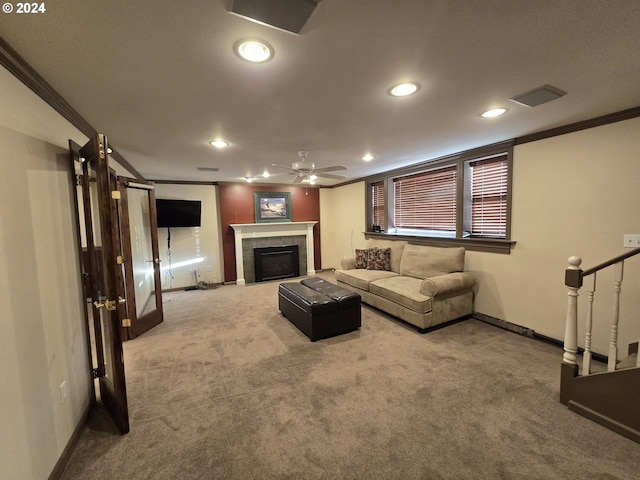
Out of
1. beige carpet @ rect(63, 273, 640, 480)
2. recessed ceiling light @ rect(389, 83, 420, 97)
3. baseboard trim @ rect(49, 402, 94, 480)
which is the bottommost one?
beige carpet @ rect(63, 273, 640, 480)

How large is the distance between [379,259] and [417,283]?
1120 millimetres

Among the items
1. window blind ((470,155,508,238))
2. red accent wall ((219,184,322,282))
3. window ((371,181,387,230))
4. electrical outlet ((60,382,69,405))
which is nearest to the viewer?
electrical outlet ((60,382,69,405))

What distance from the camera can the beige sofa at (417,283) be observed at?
3330 mm

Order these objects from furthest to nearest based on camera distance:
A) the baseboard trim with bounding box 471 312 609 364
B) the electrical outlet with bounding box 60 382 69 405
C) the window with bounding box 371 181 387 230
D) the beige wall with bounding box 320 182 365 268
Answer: the beige wall with bounding box 320 182 365 268, the window with bounding box 371 181 387 230, the baseboard trim with bounding box 471 312 609 364, the electrical outlet with bounding box 60 382 69 405

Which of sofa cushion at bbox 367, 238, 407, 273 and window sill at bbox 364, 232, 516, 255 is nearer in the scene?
window sill at bbox 364, 232, 516, 255

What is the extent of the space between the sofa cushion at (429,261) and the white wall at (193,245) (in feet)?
13.5

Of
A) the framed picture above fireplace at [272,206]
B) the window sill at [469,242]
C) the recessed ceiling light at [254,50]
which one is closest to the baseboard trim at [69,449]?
the recessed ceiling light at [254,50]

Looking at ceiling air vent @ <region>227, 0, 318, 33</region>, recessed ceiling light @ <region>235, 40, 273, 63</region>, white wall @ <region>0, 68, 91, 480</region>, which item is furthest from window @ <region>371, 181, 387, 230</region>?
white wall @ <region>0, 68, 91, 480</region>

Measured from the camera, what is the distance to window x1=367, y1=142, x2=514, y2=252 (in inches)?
138

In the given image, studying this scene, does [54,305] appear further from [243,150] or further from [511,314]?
[511,314]

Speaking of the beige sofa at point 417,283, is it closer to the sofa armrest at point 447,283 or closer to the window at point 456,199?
the sofa armrest at point 447,283

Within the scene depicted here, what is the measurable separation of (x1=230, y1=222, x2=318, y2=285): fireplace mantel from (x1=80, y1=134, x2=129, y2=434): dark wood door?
3814 mm

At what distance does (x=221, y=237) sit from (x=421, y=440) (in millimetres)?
5404

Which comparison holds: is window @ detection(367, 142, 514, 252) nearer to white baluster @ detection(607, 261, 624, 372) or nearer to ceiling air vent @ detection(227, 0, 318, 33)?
white baluster @ detection(607, 261, 624, 372)
